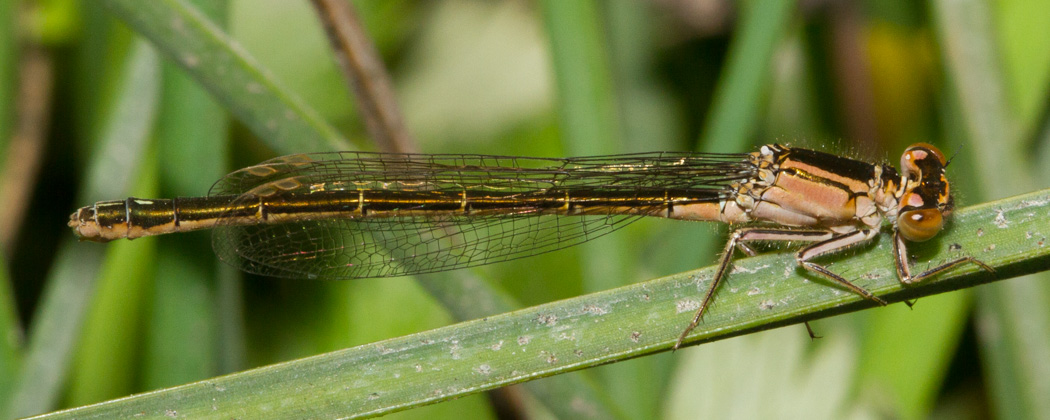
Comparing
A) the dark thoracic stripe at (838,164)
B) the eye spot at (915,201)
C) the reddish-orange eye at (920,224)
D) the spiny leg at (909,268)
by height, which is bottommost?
the spiny leg at (909,268)

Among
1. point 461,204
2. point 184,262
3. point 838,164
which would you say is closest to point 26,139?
point 184,262

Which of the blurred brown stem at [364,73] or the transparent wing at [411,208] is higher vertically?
the blurred brown stem at [364,73]

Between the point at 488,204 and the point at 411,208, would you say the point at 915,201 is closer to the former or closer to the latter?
the point at 488,204

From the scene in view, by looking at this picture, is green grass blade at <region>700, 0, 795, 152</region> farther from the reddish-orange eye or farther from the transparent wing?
the reddish-orange eye

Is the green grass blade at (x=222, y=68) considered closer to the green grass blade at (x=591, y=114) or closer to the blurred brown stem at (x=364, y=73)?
the blurred brown stem at (x=364, y=73)

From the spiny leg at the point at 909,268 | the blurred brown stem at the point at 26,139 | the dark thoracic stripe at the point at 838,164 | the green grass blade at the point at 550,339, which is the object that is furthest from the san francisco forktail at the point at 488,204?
the blurred brown stem at the point at 26,139

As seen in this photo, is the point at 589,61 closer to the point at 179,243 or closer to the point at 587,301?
the point at 587,301
